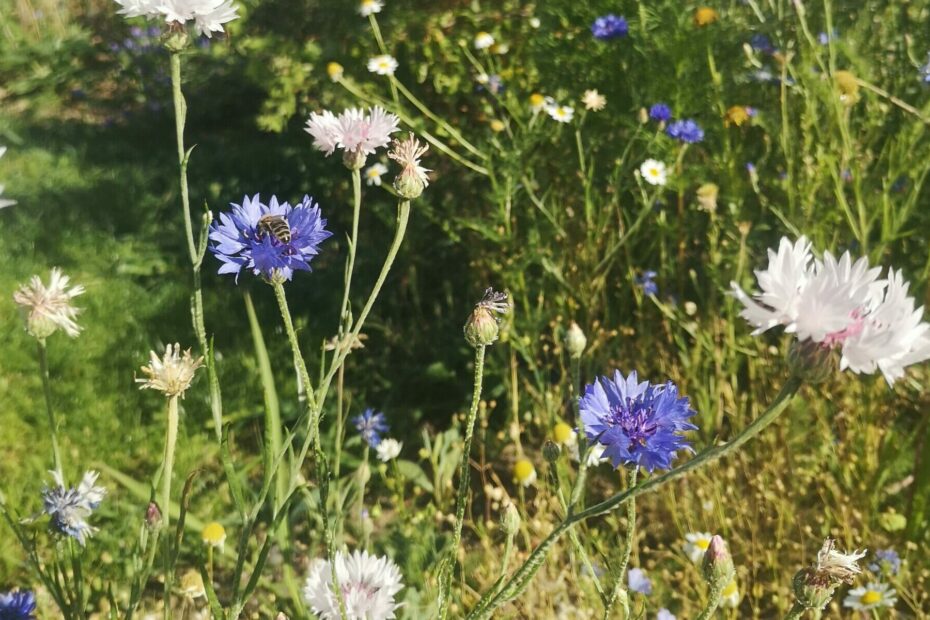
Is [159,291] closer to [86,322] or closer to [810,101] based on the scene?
[86,322]

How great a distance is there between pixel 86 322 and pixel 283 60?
3.41 ft

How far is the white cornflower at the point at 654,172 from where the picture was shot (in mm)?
1930

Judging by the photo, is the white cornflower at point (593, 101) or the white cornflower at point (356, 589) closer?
the white cornflower at point (356, 589)

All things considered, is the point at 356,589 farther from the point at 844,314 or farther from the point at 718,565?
the point at 844,314

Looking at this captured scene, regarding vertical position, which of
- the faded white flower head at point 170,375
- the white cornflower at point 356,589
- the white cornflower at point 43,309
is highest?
the white cornflower at point 43,309

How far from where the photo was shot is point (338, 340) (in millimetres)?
976

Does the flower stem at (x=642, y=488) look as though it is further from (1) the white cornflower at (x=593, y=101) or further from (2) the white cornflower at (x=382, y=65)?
(2) the white cornflower at (x=382, y=65)

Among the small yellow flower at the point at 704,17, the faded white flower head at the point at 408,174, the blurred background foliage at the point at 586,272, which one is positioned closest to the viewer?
the faded white flower head at the point at 408,174

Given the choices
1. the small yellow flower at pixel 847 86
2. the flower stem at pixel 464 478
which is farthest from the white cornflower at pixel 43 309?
the small yellow flower at pixel 847 86

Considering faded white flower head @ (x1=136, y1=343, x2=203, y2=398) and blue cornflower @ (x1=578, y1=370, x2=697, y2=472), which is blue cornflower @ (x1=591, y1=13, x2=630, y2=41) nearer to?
blue cornflower @ (x1=578, y1=370, x2=697, y2=472)

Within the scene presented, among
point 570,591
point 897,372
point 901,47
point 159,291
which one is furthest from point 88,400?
point 901,47

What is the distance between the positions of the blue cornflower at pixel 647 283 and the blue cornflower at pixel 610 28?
578 mm

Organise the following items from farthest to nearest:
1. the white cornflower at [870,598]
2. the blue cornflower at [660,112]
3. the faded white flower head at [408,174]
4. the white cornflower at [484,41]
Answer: the white cornflower at [484,41], the blue cornflower at [660,112], the white cornflower at [870,598], the faded white flower head at [408,174]

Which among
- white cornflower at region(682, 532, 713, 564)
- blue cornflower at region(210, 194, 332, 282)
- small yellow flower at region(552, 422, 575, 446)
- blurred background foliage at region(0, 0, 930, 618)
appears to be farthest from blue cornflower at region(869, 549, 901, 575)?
blue cornflower at region(210, 194, 332, 282)
